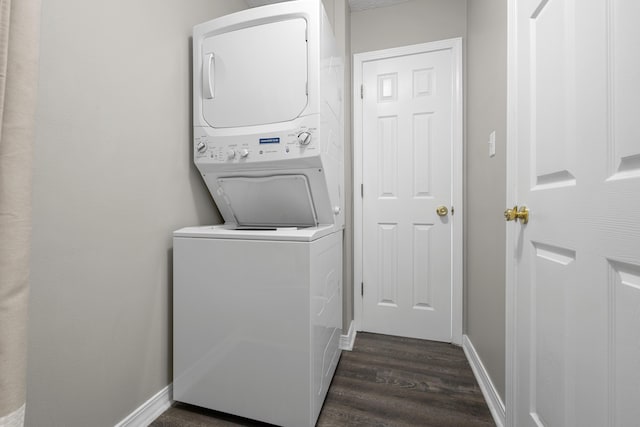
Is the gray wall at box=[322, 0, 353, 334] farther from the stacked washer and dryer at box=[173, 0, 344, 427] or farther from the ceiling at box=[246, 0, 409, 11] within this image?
the stacked washer and dryer at box=[173, 0, 344, 427]

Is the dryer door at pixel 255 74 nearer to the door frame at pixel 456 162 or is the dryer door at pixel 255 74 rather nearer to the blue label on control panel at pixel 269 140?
the blue label on control panel at pixel 269 140

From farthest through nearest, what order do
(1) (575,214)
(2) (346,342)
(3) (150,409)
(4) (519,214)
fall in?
(2) (346,342)
(3) (150,409)
(4) (519,214)
(1) (575,214)

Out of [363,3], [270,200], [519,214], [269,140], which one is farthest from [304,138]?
[363,3]

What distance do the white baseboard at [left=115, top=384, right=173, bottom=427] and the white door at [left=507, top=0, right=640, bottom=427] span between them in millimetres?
1607

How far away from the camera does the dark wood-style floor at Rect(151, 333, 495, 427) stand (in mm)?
1320

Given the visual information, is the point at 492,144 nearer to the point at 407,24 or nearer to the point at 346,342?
the point at 407,24

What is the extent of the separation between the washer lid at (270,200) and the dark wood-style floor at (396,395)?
38.2 inches

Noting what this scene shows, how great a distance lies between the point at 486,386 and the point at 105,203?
2069mm

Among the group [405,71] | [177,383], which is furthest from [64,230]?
[405,71]

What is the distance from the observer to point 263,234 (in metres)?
1.25

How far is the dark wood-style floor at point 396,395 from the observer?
132 centimetres

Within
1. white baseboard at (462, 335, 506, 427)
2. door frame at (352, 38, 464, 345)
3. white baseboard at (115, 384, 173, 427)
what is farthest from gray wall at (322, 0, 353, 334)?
white baseboard at (115, 384, 173, 427)

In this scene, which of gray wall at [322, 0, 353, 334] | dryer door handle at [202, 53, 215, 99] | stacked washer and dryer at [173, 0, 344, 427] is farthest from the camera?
gray wall at [322, 0, 353, 334]

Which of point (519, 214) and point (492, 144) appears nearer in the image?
point (519, 214)
